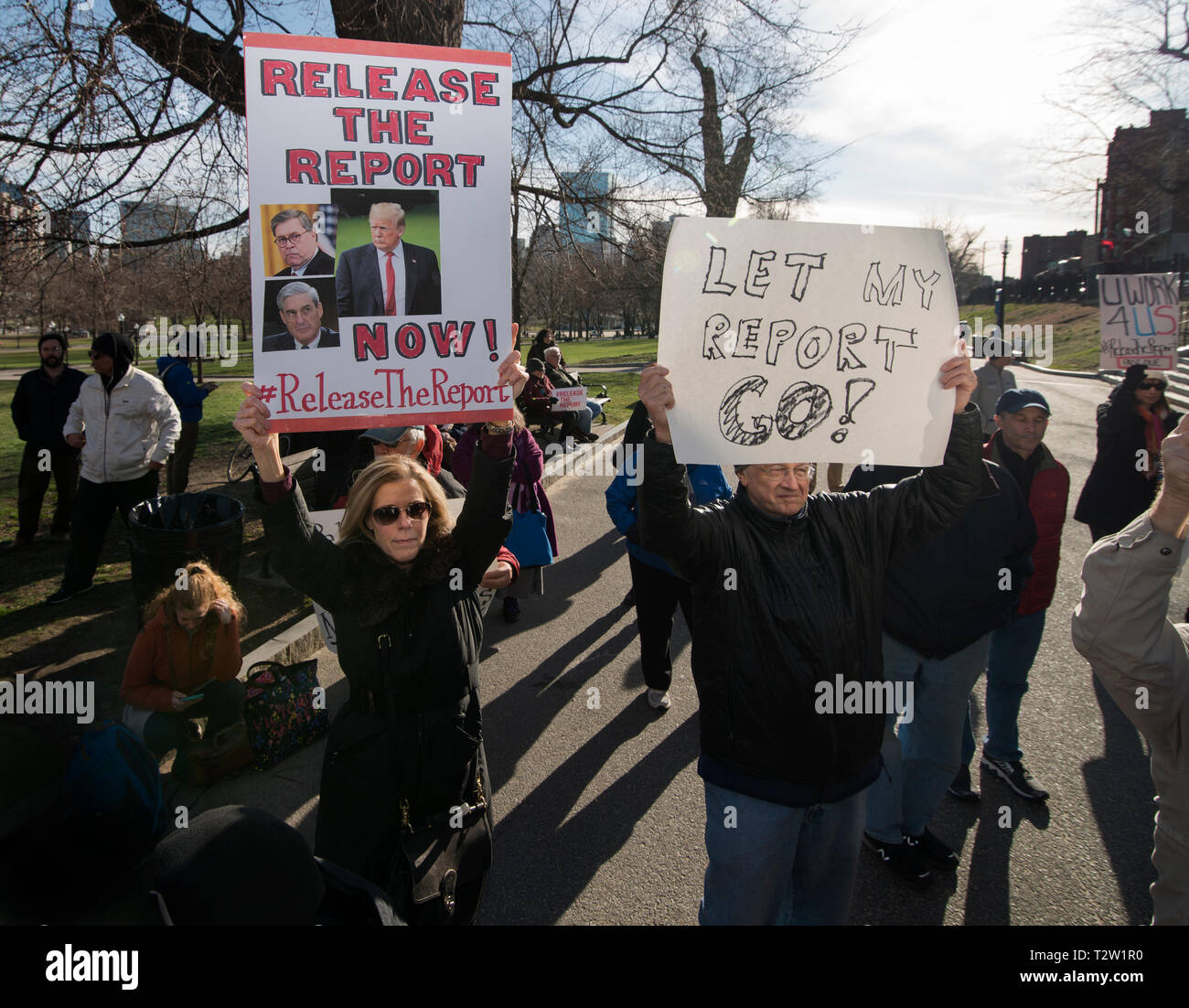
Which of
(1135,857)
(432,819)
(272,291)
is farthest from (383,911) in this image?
(1135,857)

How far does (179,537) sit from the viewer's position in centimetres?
506

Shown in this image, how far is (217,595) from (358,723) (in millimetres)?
2071

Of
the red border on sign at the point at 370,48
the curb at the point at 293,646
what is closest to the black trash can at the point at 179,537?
the curb at the point at 293,646

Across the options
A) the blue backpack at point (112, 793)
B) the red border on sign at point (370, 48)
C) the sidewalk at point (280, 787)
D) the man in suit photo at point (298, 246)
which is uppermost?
the red border on sign at point (370, 48)

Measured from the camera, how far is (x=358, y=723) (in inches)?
94.0

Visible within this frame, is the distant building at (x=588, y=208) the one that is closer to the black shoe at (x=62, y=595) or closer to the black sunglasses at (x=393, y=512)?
the black shoe at (x=62, y=595)

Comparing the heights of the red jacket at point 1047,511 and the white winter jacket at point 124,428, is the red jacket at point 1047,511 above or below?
below

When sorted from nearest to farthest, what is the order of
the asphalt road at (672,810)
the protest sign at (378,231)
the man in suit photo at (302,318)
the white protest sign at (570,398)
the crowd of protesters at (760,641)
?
the crowd of protesters at (760,641) → the protest sign at (378,231) → the man in suit photo at (302,318) → the asphalt road at (672,810) → the white protest sign at (570,398)

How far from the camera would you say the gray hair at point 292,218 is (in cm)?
254

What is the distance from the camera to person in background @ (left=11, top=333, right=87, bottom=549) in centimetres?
756

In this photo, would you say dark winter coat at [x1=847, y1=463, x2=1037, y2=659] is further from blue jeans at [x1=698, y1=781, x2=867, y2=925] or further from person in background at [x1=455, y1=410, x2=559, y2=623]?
person in background at [x1=455, y1=410, x2=559, y2=623]

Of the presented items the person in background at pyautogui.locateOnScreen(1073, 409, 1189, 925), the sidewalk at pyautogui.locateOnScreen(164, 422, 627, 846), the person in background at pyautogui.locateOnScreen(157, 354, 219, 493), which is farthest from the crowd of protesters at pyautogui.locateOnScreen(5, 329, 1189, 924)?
the person in background at pyautogui.locateOnScreen(157, 354, 219, 493)

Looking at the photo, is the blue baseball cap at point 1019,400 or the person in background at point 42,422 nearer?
Answer: the blue baseball cap at point 1019,400

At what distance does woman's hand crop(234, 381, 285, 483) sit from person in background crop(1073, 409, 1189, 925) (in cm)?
238
